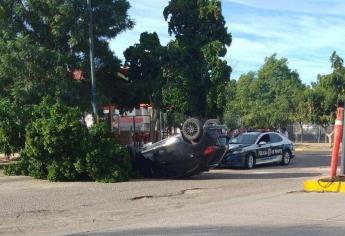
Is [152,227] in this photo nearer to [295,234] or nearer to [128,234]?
[128,234]

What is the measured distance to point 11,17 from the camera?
887 inches

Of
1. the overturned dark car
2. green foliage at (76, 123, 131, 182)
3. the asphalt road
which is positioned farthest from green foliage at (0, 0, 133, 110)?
the overturned dark car

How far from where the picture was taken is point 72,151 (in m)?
18.0

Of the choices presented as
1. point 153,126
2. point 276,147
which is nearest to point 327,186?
point 276,147

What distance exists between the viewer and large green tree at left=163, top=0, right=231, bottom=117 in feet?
84.9

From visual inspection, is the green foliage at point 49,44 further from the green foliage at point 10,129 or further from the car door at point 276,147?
the car door at point 276,147

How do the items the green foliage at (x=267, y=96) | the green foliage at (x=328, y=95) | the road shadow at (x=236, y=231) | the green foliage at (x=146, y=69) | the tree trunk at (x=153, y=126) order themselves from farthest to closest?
the green foliage at (x=267, y=96)
the green foliage at (x=328, y=95)
the tree trunk at (x=153, y=126)
the green foliage at (x=146, y=69)
the road shadow at (x=236, y=231)

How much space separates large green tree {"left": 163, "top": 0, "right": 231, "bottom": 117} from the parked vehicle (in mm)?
2831

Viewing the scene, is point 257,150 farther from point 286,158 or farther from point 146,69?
point 146,69

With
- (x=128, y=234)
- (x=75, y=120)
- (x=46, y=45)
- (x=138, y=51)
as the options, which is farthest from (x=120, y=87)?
(x=128, y=234)

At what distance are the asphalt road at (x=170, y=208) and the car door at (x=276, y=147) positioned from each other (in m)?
6.08

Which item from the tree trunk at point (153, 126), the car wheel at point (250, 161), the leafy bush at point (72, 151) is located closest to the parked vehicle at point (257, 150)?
the car wheel at point (250, 161)

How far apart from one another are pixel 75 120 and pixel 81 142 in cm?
79

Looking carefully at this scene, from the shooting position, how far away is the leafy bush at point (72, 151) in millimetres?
17719
